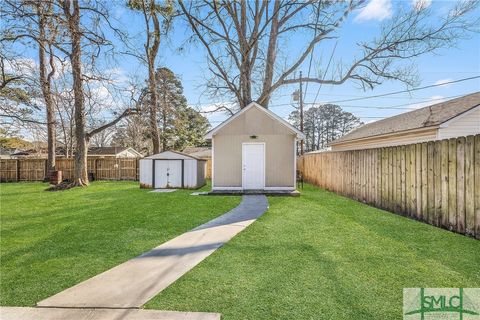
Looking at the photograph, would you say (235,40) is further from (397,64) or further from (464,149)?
(464,149)

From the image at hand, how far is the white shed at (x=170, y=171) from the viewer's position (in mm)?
13328

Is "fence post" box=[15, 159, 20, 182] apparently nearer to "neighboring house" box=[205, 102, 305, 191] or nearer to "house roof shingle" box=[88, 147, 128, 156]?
"house roof shingle" box=[88, 147, 128, 156]

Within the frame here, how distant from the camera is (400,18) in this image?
548 inches

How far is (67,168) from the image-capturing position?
18953 millimetres

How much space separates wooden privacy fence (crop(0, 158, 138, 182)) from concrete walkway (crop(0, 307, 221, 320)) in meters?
17.5

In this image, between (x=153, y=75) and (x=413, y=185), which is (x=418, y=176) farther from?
(x=153, y=75)

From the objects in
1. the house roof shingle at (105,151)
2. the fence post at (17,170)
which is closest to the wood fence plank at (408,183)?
the fence post at (17,170)

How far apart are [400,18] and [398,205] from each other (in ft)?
38.9

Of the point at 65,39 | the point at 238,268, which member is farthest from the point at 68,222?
the point at 238,268

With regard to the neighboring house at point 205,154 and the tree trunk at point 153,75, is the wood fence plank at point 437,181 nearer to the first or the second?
the tree trunk at point 153,75

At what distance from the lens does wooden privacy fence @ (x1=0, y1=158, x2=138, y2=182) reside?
18.5 metres

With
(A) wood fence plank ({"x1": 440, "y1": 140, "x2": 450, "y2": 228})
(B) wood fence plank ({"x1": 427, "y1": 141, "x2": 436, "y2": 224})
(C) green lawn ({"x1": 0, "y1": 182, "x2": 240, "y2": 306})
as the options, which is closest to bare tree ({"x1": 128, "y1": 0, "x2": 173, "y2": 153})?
(C) green lawn ({"x1": 0, "y1": 182, "x2": 240, "y2": 306})

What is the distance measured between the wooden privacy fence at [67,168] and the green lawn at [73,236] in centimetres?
1036

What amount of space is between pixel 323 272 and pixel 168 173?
37.1 ft
